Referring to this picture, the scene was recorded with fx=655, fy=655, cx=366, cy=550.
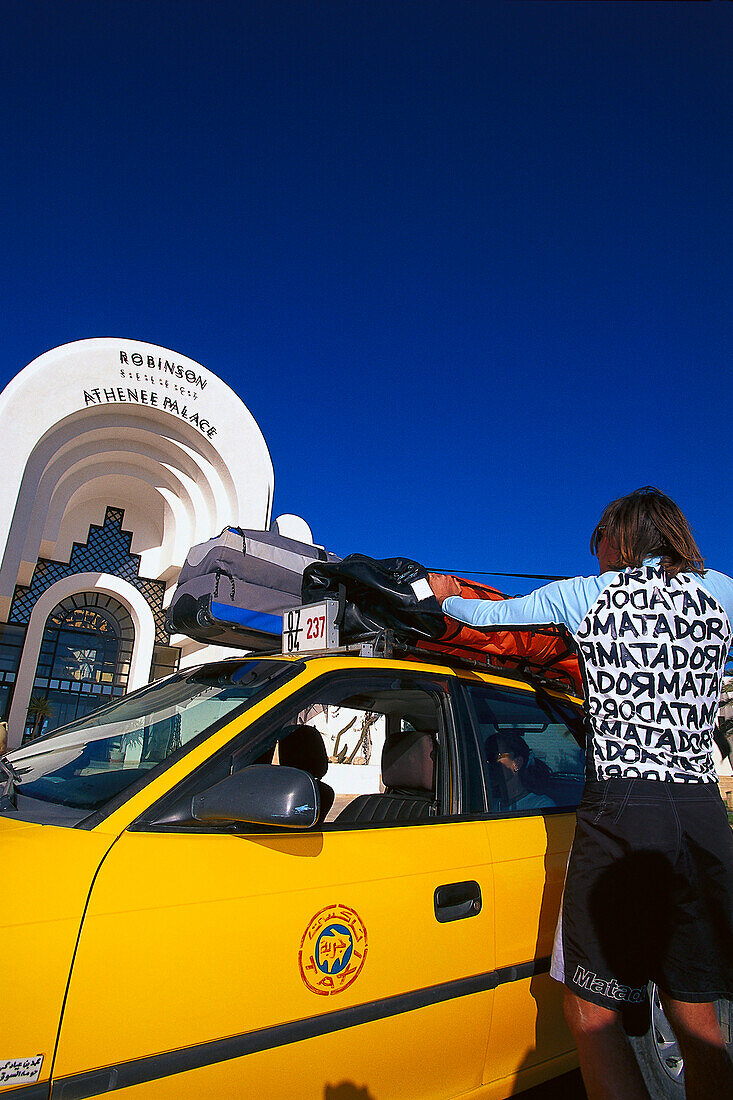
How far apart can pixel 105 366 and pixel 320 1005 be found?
13372 millimetres

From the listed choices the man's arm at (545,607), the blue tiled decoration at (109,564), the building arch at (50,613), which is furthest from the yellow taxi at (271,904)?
the blue tiled decoration at (109,564)

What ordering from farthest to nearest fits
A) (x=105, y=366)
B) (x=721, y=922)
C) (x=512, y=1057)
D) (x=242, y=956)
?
(x=105, y=366), (x=512, y=1057), (x=721, y=922), (x=242, y=956)

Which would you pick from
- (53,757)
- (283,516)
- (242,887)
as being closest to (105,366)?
(283,516)

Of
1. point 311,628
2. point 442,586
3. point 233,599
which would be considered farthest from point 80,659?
point 442,586

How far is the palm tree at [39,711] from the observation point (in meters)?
13.2

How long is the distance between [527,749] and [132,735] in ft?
5.12

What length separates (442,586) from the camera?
2330 mm

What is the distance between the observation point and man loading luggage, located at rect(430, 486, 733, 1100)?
1.72 metres

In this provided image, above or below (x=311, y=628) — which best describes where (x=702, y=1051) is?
below

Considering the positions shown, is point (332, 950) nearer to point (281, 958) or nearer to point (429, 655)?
point (281, 958)

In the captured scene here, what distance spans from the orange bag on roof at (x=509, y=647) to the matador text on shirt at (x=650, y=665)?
2.27 feet

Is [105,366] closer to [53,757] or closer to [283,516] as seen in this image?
[283,516]

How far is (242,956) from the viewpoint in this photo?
5.20ft

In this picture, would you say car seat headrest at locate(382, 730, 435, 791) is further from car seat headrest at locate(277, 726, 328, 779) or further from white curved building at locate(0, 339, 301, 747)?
white curved building at locate(0, 339, 301, 747)
